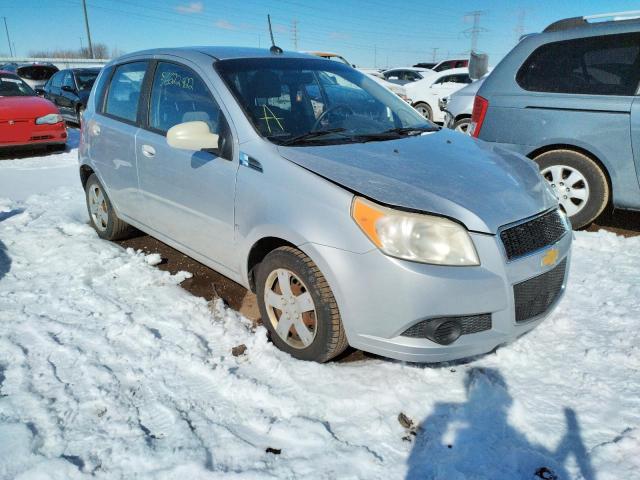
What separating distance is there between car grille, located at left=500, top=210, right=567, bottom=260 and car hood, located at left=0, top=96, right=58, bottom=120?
8852mm

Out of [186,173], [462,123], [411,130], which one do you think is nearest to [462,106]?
[462,123]

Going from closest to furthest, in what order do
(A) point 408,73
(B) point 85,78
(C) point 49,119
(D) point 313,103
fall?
(D) point 313,103 < (C) point 49,119 < (B) point 85,78 < (A) point 408,73

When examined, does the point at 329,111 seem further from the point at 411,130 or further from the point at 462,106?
the point at 462,106

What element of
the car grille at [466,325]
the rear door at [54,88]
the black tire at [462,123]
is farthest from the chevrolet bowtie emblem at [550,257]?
the rear door at [54,88]

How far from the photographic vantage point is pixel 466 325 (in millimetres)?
2254

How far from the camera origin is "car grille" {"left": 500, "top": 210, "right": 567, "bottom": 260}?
225cm

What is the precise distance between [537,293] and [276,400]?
1375 millimetres

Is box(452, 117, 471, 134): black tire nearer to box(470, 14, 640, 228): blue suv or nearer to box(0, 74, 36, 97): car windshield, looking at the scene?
box(470, 14, 640, 228): blue suv

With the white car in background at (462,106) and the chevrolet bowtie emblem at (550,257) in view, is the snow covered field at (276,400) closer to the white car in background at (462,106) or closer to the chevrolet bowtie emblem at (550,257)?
the chevrolet bowtie emblem at (550,257)

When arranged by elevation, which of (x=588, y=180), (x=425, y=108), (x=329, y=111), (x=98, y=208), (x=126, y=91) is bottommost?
(x=98, y=208)

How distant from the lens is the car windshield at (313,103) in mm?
2869

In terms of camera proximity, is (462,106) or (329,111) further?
(462,106)

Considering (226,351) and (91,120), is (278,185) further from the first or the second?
(91,120)

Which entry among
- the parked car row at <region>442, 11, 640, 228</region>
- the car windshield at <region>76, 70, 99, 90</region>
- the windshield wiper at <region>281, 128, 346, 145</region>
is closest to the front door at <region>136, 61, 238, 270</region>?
the windshield wiper at <region>281, 128, 346, 145</region>
